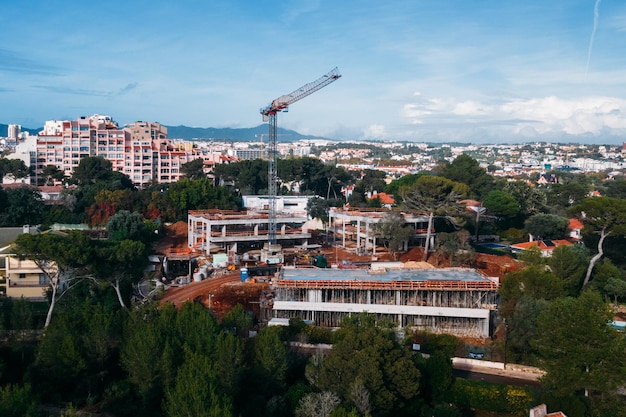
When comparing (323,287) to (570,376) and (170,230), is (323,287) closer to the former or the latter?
(570,376)

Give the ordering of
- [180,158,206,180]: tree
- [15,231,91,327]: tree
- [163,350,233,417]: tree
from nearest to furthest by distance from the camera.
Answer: [163,350,233,417]: tree → [15,231,91,327]: tree → [180,158,206,180]: tree

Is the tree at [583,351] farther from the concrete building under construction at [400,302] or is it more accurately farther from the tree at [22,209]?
the tree at [22,209]

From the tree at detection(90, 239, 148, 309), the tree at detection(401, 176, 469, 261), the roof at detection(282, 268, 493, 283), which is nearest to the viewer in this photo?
the tree at detection(90, 239, 148, 309)

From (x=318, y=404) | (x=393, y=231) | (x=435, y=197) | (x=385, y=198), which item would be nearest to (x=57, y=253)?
(x=318, y=404)

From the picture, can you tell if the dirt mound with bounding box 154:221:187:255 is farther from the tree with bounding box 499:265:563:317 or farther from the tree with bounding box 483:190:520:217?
the tree with bounding box 483:190:520:217

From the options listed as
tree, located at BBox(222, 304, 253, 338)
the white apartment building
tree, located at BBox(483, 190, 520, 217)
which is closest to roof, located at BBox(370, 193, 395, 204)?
tree, located at BBox(483, 190, 520, 217)

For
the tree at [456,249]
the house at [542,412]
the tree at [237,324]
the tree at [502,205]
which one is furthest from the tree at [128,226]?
the tree at [502,205]
